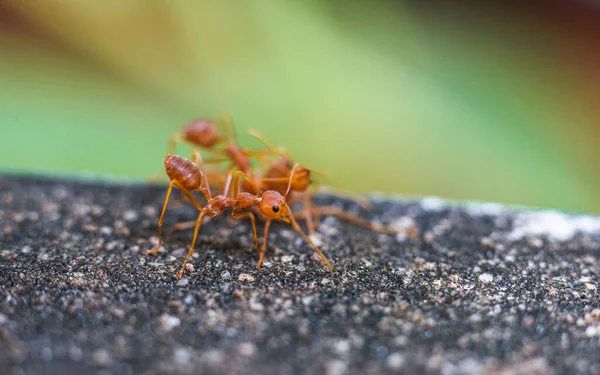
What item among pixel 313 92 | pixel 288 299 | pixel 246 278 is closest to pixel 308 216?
pixel 246 278

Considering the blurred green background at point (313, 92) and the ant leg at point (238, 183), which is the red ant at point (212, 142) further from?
the blurred green background at point (313, 92)

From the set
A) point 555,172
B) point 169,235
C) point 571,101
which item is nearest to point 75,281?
point 169,235

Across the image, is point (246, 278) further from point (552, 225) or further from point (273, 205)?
point (552, 225)

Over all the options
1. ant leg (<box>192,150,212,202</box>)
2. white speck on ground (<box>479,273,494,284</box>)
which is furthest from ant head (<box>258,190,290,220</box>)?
white speck on ground (<box>479,273,494,284</box>)

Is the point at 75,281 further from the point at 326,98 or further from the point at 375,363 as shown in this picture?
the point at 326,98

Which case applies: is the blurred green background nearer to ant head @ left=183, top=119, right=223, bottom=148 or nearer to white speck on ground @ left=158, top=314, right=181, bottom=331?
ant head @ left=183, top=119, right=223, bottom=148

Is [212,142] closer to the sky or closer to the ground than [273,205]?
closer to the sky

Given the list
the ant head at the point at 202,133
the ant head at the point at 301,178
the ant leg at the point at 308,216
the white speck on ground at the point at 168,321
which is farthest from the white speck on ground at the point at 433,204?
the white speck on ground at the point at 168,321
